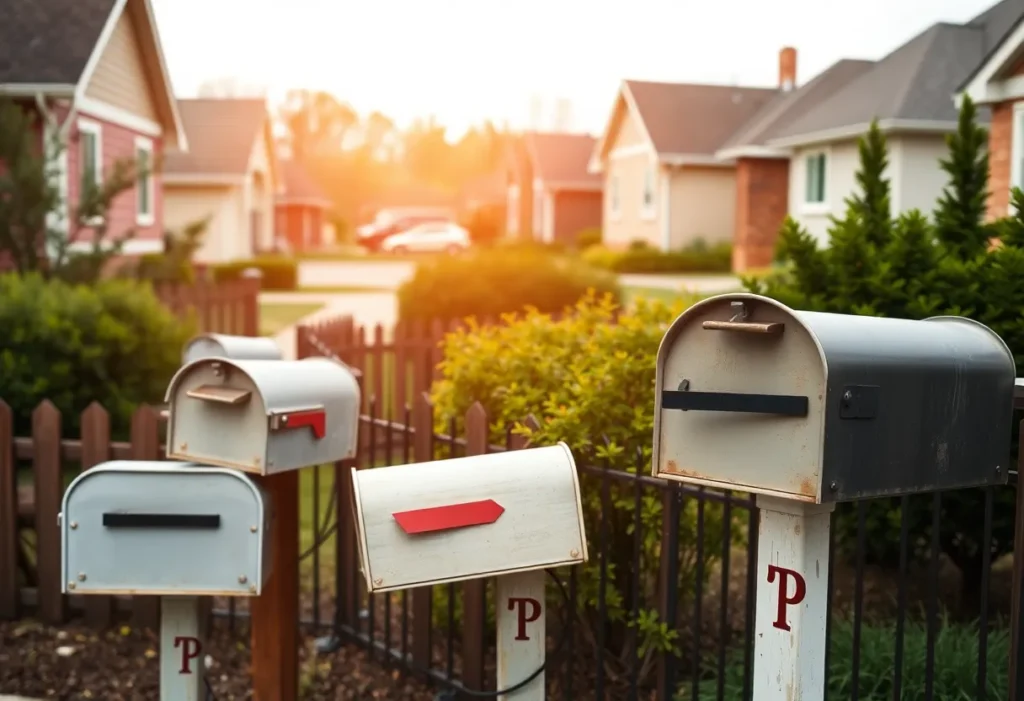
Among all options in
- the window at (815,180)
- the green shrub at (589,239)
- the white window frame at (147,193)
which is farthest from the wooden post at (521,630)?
the green shrub at (589,239)

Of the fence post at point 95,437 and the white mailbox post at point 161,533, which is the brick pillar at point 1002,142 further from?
the white mailbox post at point 161,533

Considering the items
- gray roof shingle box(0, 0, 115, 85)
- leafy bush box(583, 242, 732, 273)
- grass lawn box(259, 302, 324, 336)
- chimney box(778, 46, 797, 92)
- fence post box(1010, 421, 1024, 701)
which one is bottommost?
grass lawn box(259, 302, 324, 336)

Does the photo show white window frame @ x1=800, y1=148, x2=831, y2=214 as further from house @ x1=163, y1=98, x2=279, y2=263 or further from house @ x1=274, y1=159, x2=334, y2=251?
house @ x1=274, y1=159, x2=334, y2=251

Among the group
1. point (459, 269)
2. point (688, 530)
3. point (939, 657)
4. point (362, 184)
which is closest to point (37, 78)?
point (459, 269)

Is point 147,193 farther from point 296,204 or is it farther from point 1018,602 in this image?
point 296,204

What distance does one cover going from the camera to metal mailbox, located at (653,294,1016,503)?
2271mm

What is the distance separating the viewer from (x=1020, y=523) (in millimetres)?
2746

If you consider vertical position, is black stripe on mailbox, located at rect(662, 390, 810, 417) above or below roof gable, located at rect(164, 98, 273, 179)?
below

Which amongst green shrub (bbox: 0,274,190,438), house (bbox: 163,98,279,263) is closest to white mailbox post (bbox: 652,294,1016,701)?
green shrub (bbox: 0,274,190,438)

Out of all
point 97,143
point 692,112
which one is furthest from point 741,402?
point 692,112

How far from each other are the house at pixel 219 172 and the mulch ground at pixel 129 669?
27394 millimetres

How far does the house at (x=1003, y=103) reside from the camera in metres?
13.2

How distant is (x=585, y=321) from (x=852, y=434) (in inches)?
106

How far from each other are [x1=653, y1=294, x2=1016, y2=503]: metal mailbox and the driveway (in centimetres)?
1818
